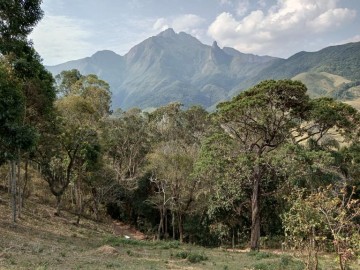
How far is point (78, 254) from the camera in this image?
47.2ft

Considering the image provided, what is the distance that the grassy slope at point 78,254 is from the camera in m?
11.7

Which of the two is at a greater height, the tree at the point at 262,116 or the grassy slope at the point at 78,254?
the tree at the point at 262,116

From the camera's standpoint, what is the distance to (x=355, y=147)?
1042 inches

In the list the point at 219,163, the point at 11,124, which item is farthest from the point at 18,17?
the point at 219,163

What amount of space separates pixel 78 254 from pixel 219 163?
9.79 meters

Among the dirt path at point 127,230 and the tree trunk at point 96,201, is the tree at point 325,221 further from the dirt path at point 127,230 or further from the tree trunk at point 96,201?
the dirt path at point 127,230

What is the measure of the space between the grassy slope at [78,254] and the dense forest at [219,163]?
5.00ft

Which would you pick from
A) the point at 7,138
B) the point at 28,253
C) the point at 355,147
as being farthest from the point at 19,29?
the point at 355,147

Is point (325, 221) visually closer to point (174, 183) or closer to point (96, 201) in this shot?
point (174, 183)

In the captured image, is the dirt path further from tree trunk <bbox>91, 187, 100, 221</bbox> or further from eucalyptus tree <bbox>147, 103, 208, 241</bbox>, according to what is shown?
tree trunk <bbox>91, 187, 100, 221</bbox>

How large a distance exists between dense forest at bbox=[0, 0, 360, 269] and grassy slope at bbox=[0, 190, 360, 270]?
152 cm

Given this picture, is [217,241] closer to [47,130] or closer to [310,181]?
[310,181]

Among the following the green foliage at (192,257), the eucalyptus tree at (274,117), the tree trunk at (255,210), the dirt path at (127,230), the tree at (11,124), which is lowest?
the dirt path at (127,230)

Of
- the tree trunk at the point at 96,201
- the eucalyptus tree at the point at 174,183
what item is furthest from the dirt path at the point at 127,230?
the tree trunk at the point at 96,201
